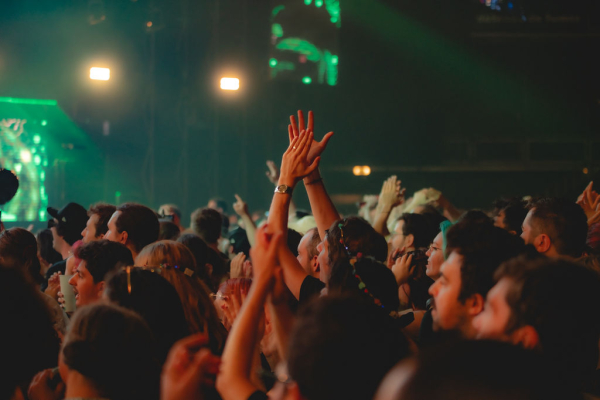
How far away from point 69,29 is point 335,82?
512cm

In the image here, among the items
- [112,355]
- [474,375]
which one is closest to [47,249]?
[112,355]

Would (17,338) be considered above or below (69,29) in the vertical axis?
below

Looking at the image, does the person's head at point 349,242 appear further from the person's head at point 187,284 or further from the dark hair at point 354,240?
the person's head at point 187,284

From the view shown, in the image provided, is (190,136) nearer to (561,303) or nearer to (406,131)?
(406,131)

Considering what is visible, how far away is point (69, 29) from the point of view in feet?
33.6

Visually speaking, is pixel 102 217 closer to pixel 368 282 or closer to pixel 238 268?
pixel 238 268

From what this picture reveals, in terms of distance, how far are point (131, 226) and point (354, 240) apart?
1442 millimetres

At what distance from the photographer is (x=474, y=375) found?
2.34ft

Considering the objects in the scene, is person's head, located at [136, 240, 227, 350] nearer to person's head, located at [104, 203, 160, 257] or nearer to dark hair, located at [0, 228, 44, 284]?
person's head, located at [104, 203, 160, 257]

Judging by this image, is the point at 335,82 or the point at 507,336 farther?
the point at 335,82

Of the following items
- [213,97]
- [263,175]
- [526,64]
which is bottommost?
[263,175]

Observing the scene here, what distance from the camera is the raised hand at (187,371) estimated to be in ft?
4.00

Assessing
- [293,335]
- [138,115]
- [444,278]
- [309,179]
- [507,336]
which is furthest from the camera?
[138,115]

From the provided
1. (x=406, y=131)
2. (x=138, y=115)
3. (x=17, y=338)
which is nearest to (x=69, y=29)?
(x=138, y=115)
